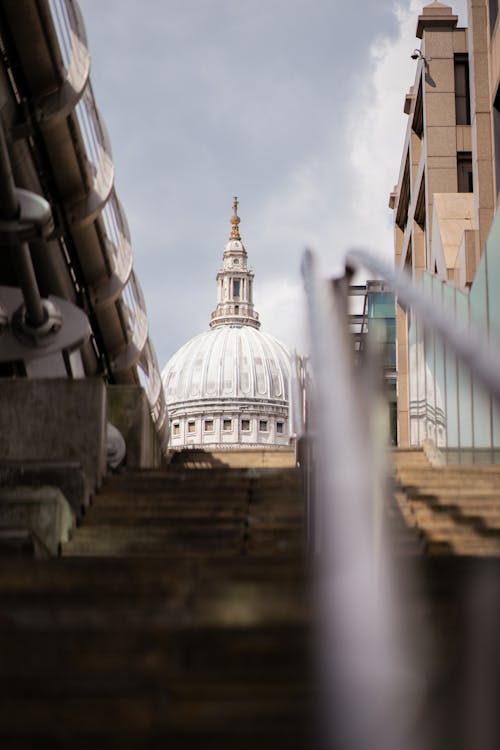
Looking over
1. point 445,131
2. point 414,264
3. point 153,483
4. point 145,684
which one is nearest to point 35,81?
point 153,483

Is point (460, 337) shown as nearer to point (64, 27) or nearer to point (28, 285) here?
point (28, 285)

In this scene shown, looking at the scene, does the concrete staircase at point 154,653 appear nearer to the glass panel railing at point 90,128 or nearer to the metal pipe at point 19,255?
the metal pipe at point 19,255

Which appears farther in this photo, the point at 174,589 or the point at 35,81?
the point at 35,81

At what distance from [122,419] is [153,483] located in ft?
11.2

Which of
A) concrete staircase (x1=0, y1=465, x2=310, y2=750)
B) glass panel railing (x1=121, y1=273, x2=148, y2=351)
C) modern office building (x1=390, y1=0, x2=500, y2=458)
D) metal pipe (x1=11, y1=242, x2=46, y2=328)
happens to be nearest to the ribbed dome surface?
modern office building (x1=390, y1=0, x2=500, y2=458)

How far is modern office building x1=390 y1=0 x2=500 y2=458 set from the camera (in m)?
15.9

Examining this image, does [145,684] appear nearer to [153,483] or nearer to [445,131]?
[153,483]

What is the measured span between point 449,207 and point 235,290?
4434 inches

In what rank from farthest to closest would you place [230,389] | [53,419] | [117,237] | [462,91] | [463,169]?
[230,389] < [462,91] < [463,169] < [117,237] < [53,419]

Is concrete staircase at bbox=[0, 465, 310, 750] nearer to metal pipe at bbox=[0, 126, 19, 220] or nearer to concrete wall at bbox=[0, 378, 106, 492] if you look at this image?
concrete wall at bbox=[0, 378, 106, 492]

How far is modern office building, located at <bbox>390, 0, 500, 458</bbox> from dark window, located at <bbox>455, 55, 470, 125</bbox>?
0.9 inches

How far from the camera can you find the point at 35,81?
13875mm

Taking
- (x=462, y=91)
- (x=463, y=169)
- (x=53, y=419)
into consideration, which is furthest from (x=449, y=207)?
(x=53, y=419)

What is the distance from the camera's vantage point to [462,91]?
28.0 meters
